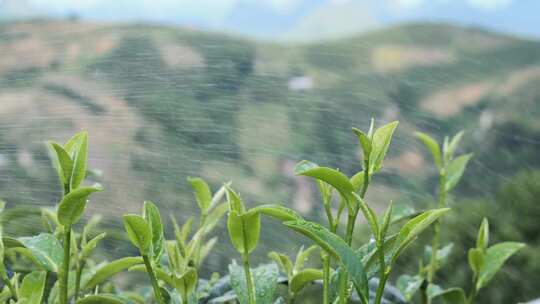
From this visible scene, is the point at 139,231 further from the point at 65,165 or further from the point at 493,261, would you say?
the point at 493,261

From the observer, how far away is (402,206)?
405mm

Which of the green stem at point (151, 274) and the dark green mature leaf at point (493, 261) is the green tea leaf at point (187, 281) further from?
the dark green mature leaf at point (493, 261)

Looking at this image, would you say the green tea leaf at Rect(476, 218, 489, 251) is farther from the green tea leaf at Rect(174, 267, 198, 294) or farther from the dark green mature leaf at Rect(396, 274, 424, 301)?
the green tea leaf at Rect(174, 267, 198, 294)

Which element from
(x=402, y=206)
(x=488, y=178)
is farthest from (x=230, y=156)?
(x=488, y=178)

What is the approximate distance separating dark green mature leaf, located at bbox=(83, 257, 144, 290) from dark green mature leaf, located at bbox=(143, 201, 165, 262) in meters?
0.02

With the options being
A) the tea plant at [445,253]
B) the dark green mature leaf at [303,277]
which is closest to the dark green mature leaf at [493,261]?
the tea plant at [445,253]

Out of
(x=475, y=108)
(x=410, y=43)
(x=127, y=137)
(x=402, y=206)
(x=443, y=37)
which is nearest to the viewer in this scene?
(x=402, y=206)

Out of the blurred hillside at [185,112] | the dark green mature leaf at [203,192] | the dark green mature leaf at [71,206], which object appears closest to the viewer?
the dark green mature leaf at [71,206]

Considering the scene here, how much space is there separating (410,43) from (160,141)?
117 centimetres

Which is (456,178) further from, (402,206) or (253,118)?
(253,118)

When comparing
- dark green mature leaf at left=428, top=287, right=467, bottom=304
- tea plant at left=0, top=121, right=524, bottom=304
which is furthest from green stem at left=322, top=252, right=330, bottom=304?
dark green mature leaf at left=428, top=287, right=467, bottom=304

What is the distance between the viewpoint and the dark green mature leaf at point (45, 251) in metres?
0.29

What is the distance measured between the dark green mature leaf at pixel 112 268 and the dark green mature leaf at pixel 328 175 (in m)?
0.09

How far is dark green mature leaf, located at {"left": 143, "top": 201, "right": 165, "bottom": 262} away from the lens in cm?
28
